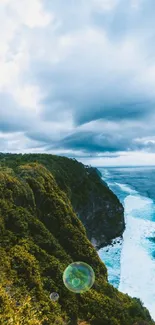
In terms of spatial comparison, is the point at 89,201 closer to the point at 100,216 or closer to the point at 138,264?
the point at 100,216

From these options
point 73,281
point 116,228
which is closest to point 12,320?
point 73,281

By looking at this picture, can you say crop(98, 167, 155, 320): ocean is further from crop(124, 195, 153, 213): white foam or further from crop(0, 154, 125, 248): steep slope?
crop(124, 195, 153, 213): white foam

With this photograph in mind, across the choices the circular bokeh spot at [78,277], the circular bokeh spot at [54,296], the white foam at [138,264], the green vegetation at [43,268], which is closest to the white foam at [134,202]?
the white foam at [138,264]

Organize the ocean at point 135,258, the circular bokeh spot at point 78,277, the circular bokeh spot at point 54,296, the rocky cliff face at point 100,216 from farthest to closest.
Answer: the rocky cliff face at point 100,216
the ocean at point 135,258
the circular bokeh spot at point 78,277
the circular bokeh spot at point 54,296

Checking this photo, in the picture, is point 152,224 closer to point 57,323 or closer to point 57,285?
point 57,285

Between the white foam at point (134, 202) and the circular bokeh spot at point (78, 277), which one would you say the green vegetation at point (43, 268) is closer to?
the circular bokeh spot at point (78, 277)

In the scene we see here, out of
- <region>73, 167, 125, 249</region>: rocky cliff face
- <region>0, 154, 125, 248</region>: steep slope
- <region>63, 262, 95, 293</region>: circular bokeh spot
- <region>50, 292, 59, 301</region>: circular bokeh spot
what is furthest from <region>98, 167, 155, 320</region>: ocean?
<region>50, 292, 59, 301</region>: circular bokeh spot

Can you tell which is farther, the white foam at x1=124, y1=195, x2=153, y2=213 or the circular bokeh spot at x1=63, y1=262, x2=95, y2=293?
the white foam at x1=124, y1=195, x2=153, y2=213
